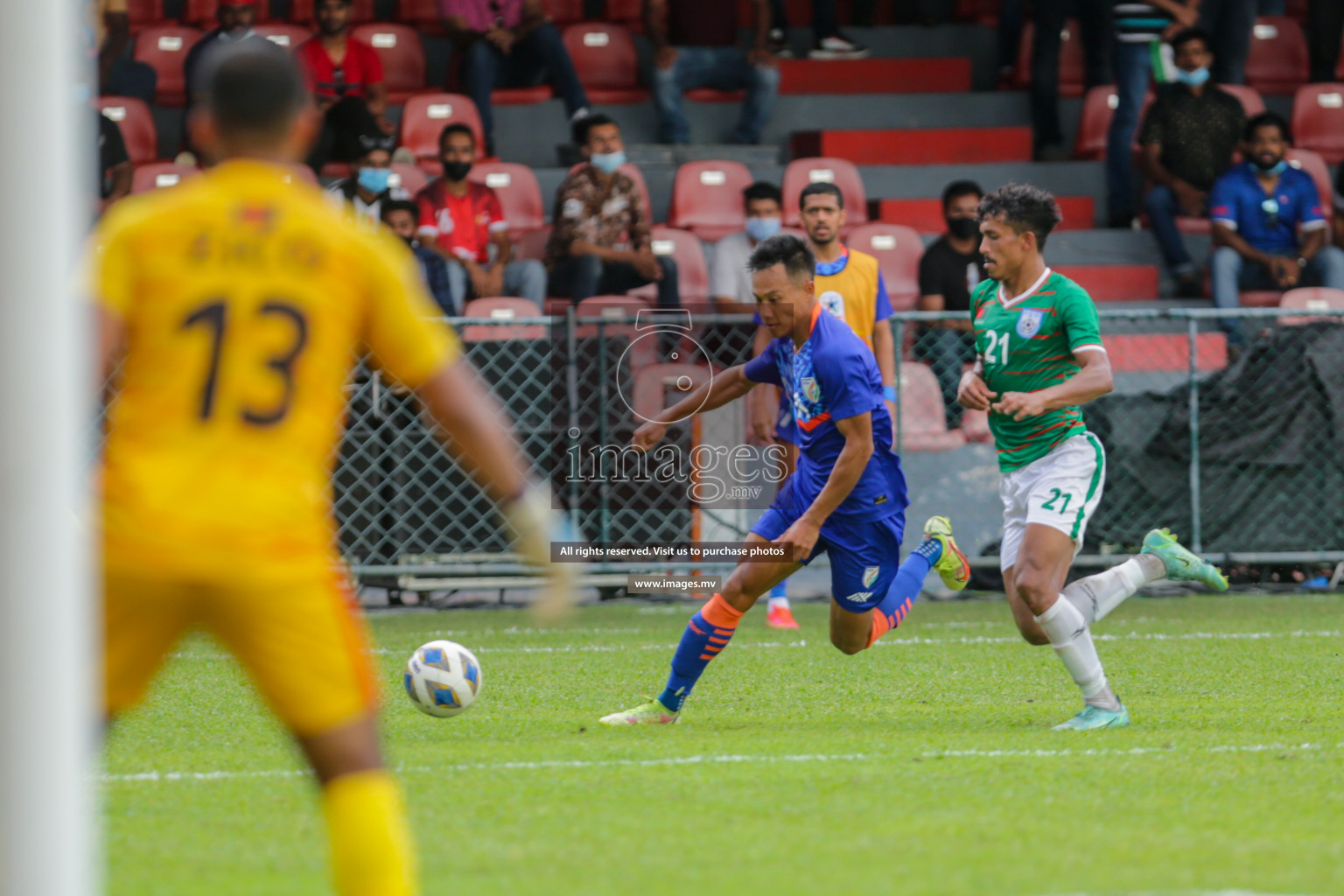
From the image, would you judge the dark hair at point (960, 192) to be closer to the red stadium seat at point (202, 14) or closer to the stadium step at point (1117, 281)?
the stadium step at point (1117, 281)

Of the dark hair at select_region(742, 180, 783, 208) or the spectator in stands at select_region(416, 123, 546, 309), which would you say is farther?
the spectator in stands at select_region(416, 123, 546, 309)

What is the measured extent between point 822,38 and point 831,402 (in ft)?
36.3

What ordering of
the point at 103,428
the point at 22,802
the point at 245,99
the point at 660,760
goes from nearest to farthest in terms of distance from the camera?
the point at 22,802 < the point at 245,99 < the point at 660,760 < the point at 103,428

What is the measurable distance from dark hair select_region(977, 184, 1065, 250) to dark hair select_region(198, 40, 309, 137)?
3683mm

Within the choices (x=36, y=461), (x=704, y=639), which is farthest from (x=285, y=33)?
(x=36, y=461)

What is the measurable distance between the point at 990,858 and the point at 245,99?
232 cm

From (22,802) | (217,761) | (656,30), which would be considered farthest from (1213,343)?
(22,802)

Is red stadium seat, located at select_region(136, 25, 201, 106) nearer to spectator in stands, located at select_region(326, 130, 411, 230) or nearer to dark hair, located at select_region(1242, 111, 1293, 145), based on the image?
spectator in stands, located at select_region(326, 130, 411, 230)

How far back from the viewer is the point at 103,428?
1007cm

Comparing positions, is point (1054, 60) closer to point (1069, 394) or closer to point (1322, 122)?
point (1322, 122)

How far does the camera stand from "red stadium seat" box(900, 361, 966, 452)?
35.6ft

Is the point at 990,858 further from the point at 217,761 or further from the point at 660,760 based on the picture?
the point at 217,761

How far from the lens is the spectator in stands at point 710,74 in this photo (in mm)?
15078

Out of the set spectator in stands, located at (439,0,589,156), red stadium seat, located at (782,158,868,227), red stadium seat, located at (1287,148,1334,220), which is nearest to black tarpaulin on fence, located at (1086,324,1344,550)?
red stadium seat, located at (1287,148,1334,220)
